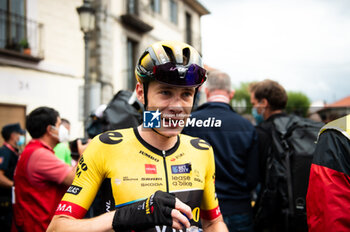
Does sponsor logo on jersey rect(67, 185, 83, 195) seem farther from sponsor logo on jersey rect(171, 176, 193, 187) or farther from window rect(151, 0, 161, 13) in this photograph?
window rect(151, 0, 161, 13)

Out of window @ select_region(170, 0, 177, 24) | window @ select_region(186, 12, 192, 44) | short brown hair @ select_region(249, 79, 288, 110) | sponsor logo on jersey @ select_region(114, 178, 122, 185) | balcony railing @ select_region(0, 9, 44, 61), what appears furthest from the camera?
window @ select_region(186, 12, 192, 44)

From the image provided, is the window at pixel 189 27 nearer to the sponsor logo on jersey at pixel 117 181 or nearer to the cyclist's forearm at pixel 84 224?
the sponsor logo on jersey at pixel 117 181

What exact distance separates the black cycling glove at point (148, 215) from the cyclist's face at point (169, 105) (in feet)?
1.60

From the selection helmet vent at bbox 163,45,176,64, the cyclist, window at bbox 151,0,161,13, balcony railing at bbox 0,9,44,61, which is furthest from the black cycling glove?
window at bbox 151,0,161,13

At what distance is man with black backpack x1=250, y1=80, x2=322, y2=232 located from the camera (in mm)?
2848

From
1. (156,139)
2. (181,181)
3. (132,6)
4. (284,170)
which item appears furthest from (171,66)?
(132,6)

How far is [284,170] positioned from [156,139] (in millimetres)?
1799

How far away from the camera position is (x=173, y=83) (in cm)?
169

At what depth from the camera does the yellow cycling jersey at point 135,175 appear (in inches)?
62.2

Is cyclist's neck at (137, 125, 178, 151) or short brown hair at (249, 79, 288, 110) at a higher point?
short brown hair at (249, 79, 288, 110)

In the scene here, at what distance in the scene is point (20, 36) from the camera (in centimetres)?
1025

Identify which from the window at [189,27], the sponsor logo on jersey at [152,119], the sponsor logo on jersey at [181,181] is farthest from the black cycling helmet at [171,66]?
the window at [189,27]

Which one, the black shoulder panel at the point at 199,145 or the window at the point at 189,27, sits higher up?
the window at the point at 189,27

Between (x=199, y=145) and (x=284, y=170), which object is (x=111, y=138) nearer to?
(x=199, y=145)
